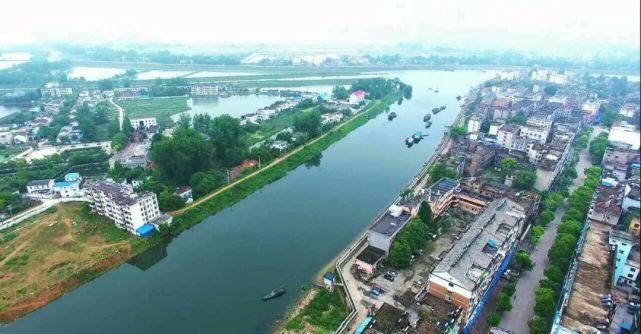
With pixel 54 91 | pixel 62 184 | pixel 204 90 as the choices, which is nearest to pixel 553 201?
pixel 62 184

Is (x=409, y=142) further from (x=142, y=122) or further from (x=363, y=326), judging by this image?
(x=142, y=122)

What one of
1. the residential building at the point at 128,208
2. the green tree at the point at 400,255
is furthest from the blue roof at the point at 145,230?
the green tree at the point at 400,255

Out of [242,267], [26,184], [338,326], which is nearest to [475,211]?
[338,326]

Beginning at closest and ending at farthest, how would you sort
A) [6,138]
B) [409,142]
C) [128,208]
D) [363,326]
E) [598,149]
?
[363,326], [128,208], [598,149], [6,138], [409,142]

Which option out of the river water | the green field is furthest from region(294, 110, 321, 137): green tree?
the green field

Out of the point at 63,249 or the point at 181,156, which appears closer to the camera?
the point at 63,249
